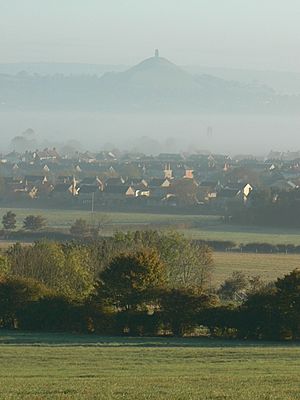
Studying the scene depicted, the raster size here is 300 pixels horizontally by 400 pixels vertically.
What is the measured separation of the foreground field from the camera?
42.0ft

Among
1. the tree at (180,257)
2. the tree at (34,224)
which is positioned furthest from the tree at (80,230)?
the tree at (180,257)

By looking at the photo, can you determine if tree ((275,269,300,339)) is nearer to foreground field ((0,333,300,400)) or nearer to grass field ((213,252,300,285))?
foreground field ((0,333,300,400))

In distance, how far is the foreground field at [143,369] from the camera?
504 inches

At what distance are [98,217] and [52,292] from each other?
101 ft

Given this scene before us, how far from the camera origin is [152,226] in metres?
50.9

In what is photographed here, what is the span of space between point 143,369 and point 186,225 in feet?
120

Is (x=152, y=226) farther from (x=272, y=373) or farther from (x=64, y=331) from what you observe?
(x=272, y=373)

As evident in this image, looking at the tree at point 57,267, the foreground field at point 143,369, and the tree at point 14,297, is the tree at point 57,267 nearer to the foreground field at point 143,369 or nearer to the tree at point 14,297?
the tree at point 14,297

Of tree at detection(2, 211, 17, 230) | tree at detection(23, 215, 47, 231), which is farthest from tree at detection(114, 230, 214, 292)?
tree at detection(2, 211, 17, 230)

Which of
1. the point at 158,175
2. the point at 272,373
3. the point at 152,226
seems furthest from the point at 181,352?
the point at 158,175

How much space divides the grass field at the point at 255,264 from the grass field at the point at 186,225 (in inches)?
164

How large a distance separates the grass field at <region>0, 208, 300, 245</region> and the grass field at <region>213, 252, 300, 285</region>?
4164mm

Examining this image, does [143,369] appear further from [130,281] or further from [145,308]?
[130,281]

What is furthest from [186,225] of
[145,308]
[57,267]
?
[145,308]
